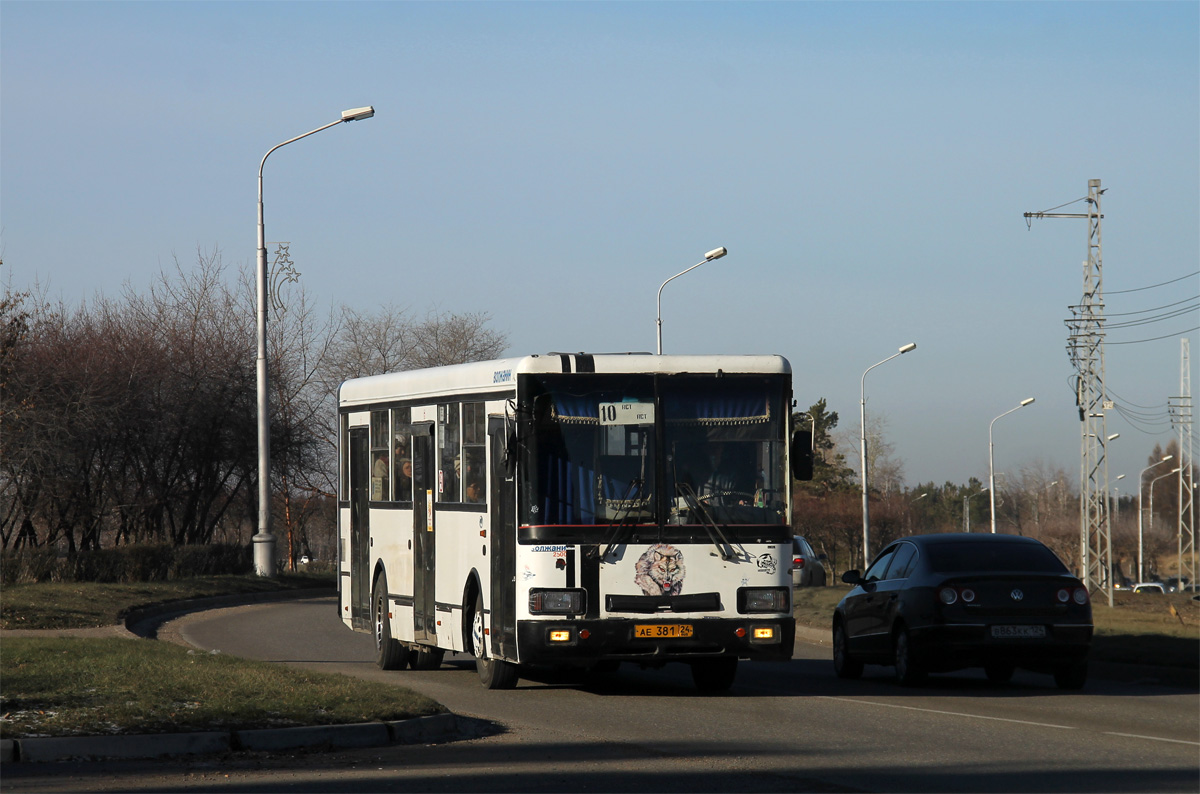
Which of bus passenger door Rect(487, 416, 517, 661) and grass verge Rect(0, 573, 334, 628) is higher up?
bus passenger door Rect(487, 416, 517, 661)

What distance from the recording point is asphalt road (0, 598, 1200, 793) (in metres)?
8.68

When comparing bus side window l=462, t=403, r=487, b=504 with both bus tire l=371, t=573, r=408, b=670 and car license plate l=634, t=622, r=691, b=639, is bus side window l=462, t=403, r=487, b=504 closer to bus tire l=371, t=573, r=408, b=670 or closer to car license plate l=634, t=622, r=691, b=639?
car license plate l=634, t=622, r=691, b=639

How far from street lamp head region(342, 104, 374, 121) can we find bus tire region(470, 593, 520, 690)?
19.3m

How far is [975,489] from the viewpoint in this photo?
16188cm

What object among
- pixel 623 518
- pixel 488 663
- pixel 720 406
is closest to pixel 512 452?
pixel 623 518

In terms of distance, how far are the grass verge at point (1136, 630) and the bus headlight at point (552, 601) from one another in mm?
7014

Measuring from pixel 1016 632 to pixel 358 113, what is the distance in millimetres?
21237

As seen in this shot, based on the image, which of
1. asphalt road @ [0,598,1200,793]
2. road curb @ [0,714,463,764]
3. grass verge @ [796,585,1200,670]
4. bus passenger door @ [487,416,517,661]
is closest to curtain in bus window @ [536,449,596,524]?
bus passenger door @ [487,416,517,661]

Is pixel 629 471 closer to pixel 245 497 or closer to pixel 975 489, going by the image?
pixel 245 497

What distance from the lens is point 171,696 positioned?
11.3 meters

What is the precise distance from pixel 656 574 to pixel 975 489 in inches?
6098

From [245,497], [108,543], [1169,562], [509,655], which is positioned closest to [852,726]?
[509,655]

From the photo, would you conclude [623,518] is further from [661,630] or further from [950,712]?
[950,712]

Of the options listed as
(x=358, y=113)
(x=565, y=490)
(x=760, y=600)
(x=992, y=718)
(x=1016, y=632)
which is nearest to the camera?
→ (x=992, y=718)
